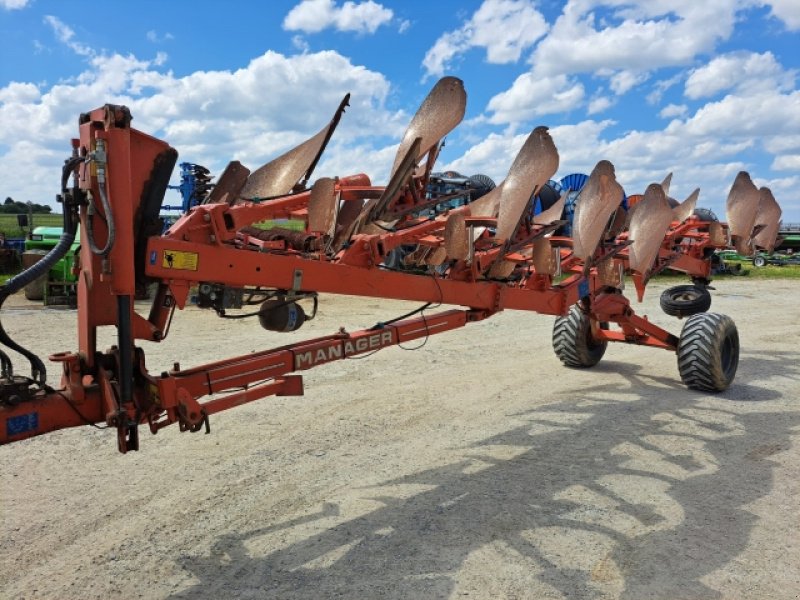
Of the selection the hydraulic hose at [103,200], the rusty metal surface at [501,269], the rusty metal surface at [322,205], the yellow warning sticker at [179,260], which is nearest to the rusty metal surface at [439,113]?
the rusty metal surface at [322,205]

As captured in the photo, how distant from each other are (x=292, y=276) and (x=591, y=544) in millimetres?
2354

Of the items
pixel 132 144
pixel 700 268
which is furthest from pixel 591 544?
pixel 700 268

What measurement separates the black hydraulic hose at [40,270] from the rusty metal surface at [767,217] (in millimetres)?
8831

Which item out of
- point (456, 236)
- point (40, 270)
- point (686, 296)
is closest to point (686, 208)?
point (686, 296)

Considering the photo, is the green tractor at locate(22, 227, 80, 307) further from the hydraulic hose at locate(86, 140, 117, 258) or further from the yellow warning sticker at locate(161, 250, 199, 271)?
the hydraulic hose at locate(86, 140, 117, 258)

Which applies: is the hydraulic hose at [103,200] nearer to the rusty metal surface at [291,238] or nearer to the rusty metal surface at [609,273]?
the rusty metal surface at [291,238]

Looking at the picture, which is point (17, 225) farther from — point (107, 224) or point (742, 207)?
point (107, 224)

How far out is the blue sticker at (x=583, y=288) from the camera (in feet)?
21.6

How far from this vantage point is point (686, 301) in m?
8.87

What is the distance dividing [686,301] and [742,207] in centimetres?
137

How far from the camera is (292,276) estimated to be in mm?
3998

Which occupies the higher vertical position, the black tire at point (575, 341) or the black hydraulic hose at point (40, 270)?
the black hydraulic hose at point (40, 270)

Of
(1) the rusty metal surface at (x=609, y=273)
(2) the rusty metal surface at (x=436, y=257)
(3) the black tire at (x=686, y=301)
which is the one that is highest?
(2) the rusty metal surface at (x=436, y=257)

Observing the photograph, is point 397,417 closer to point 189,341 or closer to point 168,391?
point 168,391
